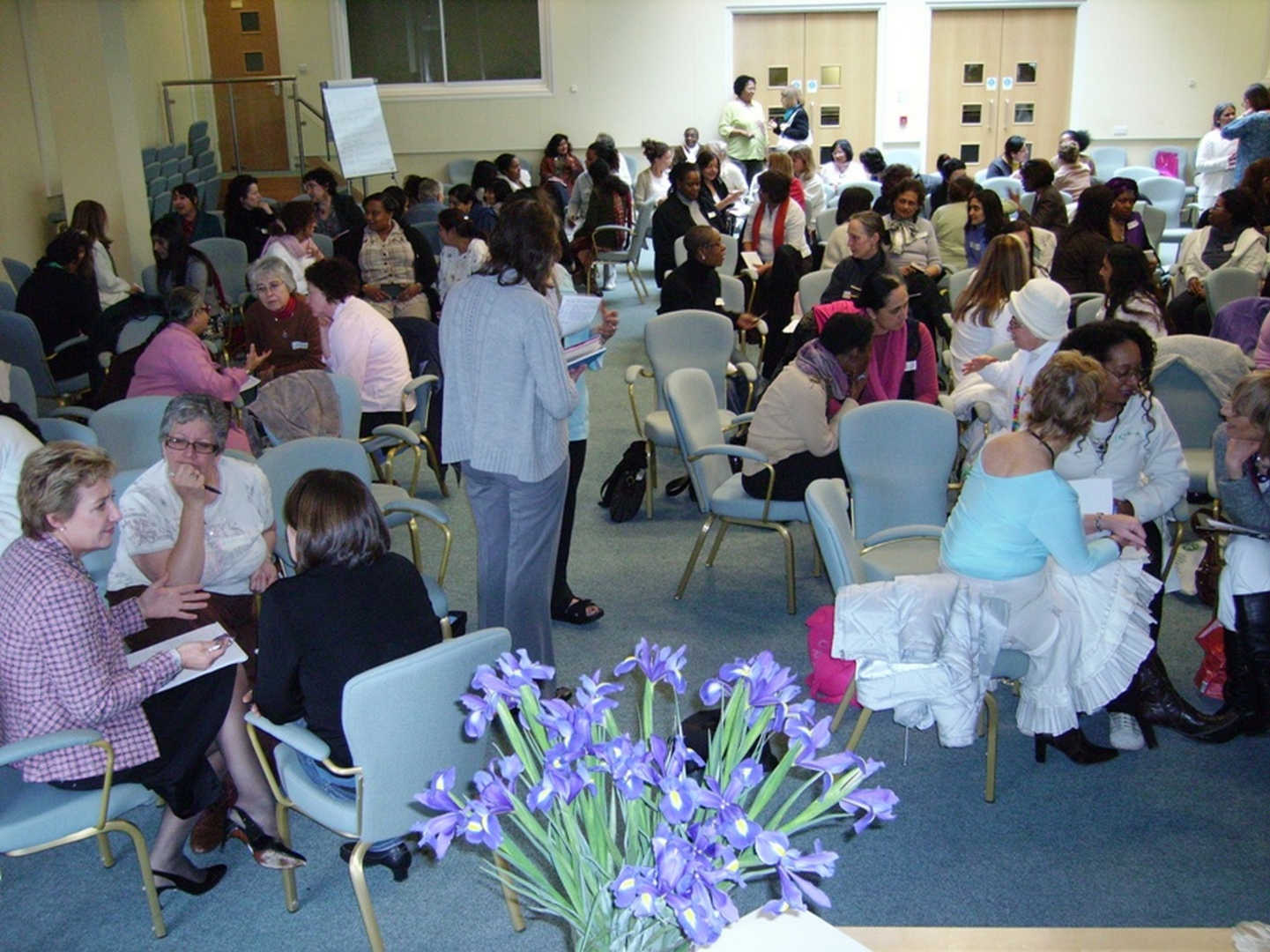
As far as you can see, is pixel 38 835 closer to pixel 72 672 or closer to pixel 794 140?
pixel 72 672

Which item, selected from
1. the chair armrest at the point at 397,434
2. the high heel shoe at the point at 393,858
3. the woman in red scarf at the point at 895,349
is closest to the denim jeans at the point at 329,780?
the high heel shoe at the point at 393,858

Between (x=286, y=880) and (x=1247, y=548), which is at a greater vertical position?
(x=1247, y=548)

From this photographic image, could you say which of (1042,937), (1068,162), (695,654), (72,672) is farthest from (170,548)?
(1068,162)

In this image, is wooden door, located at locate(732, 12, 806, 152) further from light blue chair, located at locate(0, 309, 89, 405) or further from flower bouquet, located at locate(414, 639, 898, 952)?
flower bouquet, located at locate(414, 639, 898, 952)

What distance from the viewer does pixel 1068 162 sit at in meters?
11.1

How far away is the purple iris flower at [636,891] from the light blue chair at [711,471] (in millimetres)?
3363

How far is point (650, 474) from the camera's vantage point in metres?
5.94

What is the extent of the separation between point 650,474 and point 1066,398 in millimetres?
2780

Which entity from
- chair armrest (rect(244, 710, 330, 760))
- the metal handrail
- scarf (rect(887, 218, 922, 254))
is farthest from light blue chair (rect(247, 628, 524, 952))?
the metal handrail

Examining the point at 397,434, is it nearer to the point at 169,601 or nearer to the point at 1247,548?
the point at 169,601

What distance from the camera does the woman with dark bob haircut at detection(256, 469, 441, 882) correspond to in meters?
2.85

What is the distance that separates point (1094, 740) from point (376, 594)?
2407mm

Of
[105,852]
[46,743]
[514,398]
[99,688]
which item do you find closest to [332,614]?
[99,688]

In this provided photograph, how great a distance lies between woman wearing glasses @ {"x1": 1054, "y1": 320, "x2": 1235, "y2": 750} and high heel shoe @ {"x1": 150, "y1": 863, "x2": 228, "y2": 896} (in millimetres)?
2735
